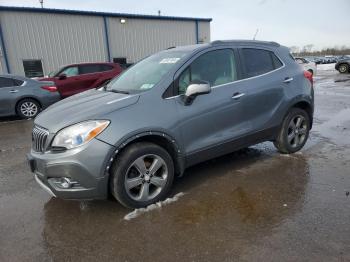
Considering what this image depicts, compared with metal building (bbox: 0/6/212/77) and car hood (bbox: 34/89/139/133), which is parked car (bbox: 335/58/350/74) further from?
car hood (bbox: 34/89/139/133)

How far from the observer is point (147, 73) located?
4.11 metres

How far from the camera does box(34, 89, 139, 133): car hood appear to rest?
319 cm

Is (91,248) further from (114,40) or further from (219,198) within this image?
(114,40)

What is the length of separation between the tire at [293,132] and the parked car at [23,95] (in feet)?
24.6

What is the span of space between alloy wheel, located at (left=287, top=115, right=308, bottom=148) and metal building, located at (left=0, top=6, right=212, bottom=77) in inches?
609

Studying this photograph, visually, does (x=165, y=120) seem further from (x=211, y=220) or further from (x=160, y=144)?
(x=211, y=220)

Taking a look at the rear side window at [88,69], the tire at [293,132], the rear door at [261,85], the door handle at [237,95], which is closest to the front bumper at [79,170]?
the door handle at [237,95]

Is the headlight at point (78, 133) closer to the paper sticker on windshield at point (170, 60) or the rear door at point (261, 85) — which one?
the paper sticker on windshield at point (170, 60)

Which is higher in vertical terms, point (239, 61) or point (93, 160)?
point (239, 61)

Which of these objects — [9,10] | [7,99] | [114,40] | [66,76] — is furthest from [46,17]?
[7,99]

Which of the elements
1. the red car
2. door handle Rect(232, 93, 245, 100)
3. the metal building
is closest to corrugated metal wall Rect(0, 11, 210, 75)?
the metal building

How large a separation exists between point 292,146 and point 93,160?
3288 mm

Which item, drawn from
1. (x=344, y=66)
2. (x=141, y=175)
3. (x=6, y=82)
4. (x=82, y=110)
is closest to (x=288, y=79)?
(x=141, y=175)

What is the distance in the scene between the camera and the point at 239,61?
14.1ft
